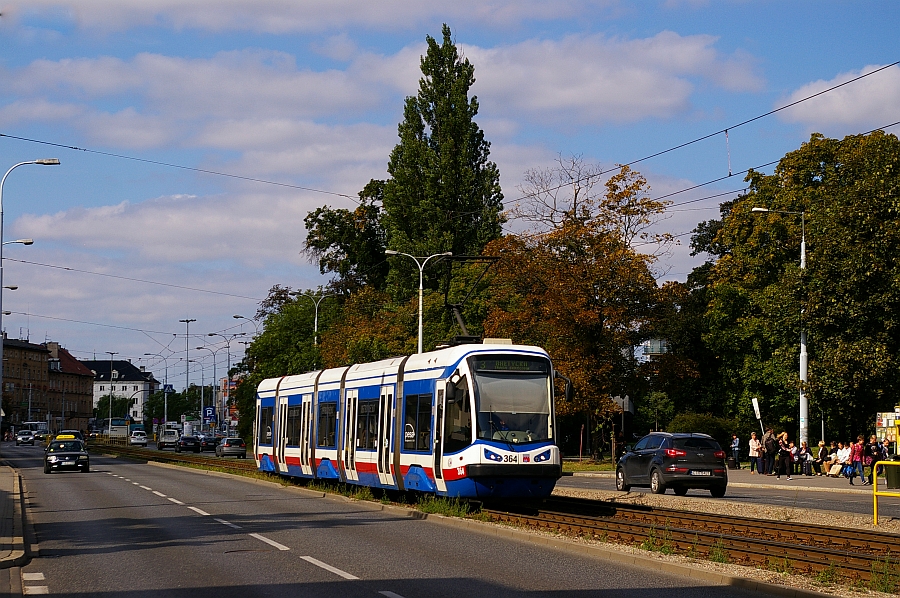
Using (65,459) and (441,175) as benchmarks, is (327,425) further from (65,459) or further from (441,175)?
(441,175)

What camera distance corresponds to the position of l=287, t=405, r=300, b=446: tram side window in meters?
34.8

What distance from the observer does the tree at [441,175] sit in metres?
67.7

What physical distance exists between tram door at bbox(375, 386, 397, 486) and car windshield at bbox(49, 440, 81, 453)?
28.2m

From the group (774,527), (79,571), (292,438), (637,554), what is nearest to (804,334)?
(292,438)

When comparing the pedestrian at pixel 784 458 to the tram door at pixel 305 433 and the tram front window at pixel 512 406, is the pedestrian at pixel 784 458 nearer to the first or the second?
the tram door at pixel 305 433

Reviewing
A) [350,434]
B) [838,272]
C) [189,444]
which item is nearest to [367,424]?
[350,434]

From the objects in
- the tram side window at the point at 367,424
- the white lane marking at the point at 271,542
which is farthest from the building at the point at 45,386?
the white lane marking at the point at 271,542

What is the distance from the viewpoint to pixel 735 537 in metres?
16.0

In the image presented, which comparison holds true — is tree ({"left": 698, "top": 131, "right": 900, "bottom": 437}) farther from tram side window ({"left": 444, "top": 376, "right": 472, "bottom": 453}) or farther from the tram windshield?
tram side window ({"left": 444, "top": 376, "right": 472, "bottom": 453})

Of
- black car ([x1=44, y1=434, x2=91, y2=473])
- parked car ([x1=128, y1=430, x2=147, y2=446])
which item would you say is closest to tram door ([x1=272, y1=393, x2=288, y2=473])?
black car ([x1=44, y1=434, x2=91, y2=473])

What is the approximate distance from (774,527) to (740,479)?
2191cm

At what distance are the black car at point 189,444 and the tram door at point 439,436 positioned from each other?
6593cm

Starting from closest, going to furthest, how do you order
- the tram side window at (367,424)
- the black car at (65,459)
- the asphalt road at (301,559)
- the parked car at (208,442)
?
1. the asphalt road at (301,559)
2. the tram side window at (367,424)
3. the black car at (65,459)
4. the parked car at (208,442)

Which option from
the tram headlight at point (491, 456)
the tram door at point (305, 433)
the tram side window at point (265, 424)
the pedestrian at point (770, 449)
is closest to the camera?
the tram headlight at point (491, 456)
